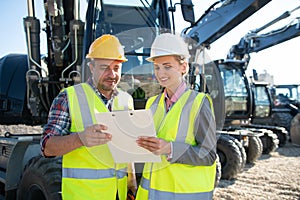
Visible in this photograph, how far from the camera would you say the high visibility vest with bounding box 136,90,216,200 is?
1.79m

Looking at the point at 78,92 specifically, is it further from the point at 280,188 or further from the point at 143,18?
the point at 280,188

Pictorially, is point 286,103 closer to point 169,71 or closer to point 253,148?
point 253,148

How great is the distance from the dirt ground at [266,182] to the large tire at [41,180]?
10.0 feet

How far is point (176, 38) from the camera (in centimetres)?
204

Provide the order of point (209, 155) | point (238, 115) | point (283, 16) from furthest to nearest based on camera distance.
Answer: point (283, 16) < point (238, 115) < point (209, 155)

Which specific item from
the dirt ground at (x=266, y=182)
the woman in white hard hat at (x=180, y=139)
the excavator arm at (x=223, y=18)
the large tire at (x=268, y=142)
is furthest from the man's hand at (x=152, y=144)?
the large tire at (x=268, y=142)

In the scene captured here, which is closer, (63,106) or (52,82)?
(63,106)

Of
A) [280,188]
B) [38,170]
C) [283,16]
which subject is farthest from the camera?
[283,16]

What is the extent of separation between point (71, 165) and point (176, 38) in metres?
1.01

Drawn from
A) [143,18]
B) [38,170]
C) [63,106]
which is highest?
[143,18]

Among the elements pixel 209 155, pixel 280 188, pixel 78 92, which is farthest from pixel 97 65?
pixel 280 188

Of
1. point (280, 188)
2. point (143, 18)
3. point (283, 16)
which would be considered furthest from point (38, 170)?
point (283, 16)

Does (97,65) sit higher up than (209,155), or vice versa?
(97,65)

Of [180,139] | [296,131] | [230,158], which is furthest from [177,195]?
[296,131]
